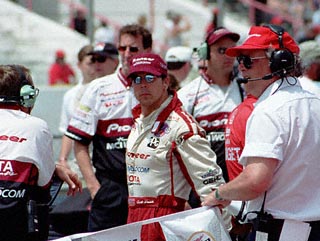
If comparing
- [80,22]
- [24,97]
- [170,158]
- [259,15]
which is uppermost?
[259,15]

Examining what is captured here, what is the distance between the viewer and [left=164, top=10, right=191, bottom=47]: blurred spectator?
19.4 m

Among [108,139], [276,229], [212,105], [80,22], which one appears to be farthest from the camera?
[80,22]

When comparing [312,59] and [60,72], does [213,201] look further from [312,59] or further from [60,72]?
[60,72]

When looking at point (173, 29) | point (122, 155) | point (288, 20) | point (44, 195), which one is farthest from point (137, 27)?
point (288, 20)

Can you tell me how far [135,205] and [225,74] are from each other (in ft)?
5.40

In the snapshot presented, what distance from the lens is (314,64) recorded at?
25.7 ft

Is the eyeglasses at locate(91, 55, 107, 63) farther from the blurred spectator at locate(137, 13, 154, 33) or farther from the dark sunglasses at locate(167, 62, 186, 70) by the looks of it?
the blurred spectator at locate(137, 13, 154, 33)

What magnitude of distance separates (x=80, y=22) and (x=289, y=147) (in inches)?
602

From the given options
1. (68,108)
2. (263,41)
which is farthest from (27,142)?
(68,108)

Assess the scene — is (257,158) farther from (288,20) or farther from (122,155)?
(288,20)

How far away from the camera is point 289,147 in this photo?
439 cm

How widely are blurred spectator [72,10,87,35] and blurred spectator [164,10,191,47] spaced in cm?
182

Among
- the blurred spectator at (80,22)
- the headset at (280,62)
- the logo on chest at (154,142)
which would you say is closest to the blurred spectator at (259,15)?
the blurred spectator at (80,22)

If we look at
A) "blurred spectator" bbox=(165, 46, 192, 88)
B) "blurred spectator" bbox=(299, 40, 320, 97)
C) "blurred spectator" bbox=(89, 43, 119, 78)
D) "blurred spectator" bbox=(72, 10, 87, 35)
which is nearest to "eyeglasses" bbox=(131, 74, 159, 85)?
"blurred spectator" bbox=(89, 43, 119, 78)
